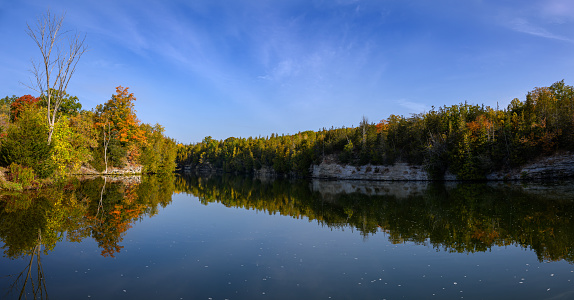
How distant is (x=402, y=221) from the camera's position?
16484mm

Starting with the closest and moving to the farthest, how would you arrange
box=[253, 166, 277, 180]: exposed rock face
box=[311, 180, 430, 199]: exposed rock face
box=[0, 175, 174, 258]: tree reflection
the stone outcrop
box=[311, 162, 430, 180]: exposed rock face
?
box=[0, 175, 174, 258]: tree reflection → box=[311, 180, 430, 199]: exposed rock face → the stone outcrop → box=[311, 162, 430, 180]: exposed rock face → box=[253, 166, 277, 180]: exposed rock face

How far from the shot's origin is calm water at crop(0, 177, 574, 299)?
755 centimetres

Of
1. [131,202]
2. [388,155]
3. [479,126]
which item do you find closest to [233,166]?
[388,155]

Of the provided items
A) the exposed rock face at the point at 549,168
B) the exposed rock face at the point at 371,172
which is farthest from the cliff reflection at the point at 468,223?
the exposed rock face at the point at 371,172

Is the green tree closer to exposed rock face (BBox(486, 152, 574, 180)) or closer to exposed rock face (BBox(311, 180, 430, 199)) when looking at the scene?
exposed rock face (BBox(311, 180, 430, 199))

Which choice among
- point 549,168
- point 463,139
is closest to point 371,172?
point 463,139

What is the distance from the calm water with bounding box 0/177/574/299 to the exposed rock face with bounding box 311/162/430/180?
39.0 metres

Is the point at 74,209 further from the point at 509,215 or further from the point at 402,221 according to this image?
the point at 509,215

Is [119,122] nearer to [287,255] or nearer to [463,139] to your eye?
[287,255]

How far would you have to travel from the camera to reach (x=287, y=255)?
10.8m

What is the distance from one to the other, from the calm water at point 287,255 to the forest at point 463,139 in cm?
3383

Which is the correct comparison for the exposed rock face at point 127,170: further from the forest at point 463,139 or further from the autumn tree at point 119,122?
the forest at point 463,139

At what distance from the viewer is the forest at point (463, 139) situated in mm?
45312

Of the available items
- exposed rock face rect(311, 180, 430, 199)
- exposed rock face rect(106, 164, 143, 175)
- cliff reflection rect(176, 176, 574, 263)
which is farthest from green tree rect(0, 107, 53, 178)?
exposed rock face rect(106, 164, 143, 175)
